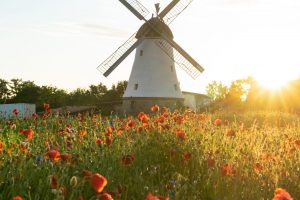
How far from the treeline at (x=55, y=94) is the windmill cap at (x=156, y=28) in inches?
444

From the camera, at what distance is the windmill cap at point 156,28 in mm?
29328

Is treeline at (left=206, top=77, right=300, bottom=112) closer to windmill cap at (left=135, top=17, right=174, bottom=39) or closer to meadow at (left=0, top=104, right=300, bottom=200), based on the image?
windmill cap at (left=135, top=17, right=174, bottom=39)

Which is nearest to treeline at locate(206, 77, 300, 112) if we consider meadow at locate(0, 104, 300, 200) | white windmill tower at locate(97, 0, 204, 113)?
white windmill tower at locate(97, 0, 204, 113)

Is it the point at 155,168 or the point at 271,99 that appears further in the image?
the point at 271,99

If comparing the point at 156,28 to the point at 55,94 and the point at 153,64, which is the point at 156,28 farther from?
the point at 55,94

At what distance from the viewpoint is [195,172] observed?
6.57 metres

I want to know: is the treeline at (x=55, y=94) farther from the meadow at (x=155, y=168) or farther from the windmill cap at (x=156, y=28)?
the meadow at (x=155, y=168)

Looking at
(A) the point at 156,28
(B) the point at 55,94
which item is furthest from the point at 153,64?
(B) the point at 55,94

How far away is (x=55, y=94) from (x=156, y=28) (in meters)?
19.5

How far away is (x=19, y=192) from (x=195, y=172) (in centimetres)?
269

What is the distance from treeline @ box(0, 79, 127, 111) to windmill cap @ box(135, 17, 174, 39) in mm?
11265

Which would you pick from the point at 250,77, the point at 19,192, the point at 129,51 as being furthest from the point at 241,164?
the point at 250,77

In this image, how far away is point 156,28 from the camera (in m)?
29.4

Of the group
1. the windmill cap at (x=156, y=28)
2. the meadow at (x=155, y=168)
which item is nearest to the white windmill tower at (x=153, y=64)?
the windmill cap at (x=156, y=28)
